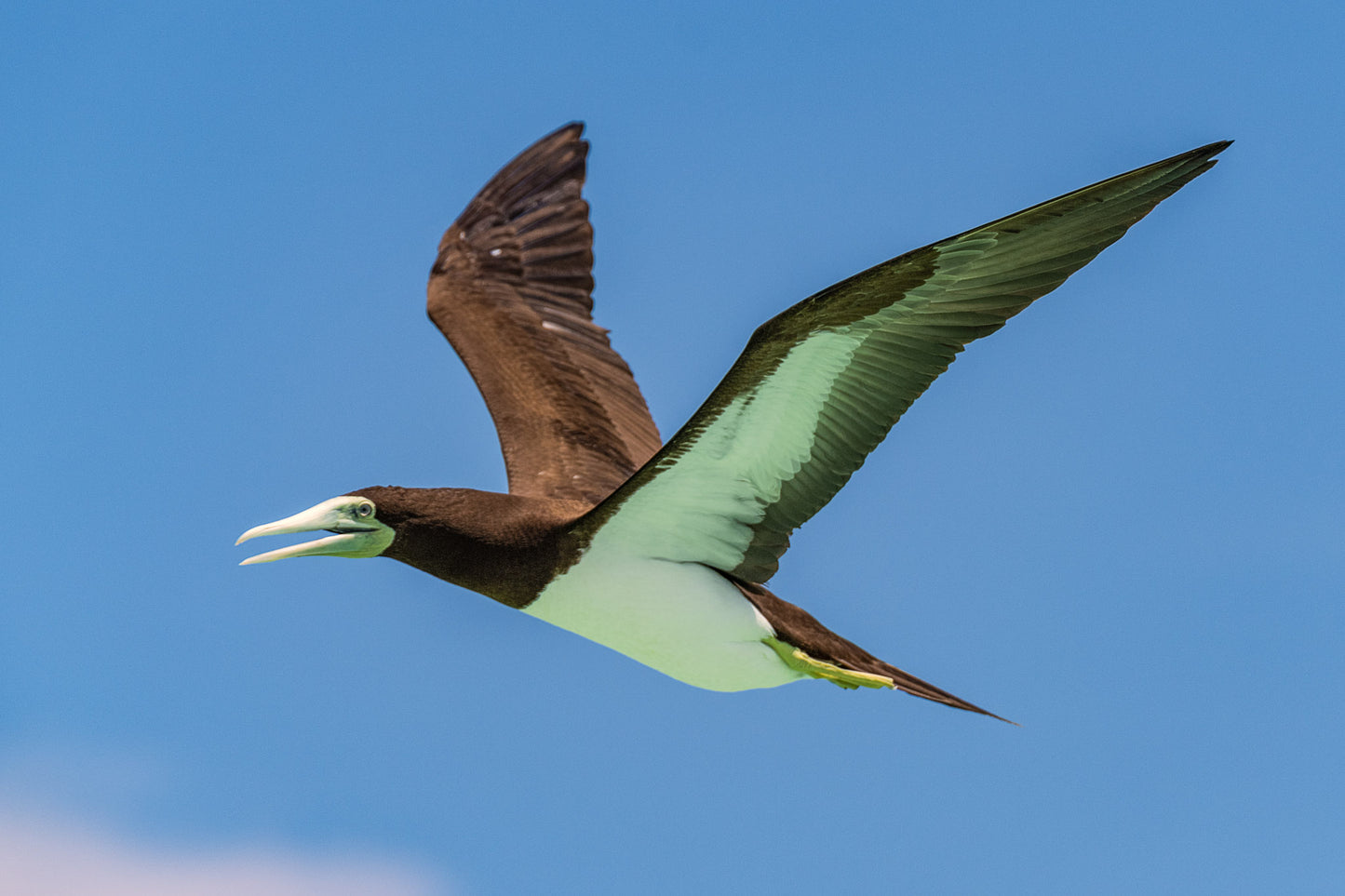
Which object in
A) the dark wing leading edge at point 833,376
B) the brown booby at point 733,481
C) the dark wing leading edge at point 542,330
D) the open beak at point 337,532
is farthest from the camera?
the dark wing leading edge at point 542,330

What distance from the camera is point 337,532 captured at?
6.91m

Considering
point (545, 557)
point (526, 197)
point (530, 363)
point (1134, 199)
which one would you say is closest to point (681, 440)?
point (545, 557)

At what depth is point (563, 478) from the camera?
8156 millimetres

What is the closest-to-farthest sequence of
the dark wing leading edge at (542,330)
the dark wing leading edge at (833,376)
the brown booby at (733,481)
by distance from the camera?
the dark wing leading edge at (833,376) → the brown booby at (733,481) → the dark wing leading edge at (542,330)

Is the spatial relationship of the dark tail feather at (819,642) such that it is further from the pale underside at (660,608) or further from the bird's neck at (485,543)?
the bird's neck at (485,543)

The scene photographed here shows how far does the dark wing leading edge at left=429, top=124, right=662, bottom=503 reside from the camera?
844 cm

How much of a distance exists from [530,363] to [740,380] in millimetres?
3144

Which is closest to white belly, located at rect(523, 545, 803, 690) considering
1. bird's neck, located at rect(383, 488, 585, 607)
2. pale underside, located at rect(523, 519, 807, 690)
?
pale underside, located at rect(523, 519, 807, 690)

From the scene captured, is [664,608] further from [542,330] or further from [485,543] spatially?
[542,330]

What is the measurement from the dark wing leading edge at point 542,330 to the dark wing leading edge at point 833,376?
51.0 inches

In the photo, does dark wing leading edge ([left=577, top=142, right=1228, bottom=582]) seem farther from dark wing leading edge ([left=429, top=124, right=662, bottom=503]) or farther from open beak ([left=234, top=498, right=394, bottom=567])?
dark wing leading edge ([left=429, top=124, right=662, bottom=503])

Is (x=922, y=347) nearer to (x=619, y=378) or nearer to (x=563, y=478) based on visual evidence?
(x=563, y=478)

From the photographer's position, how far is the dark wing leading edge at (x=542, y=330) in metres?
8.44

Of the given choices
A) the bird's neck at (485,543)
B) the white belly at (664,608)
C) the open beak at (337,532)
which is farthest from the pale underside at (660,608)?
the open beak at (337,532)
